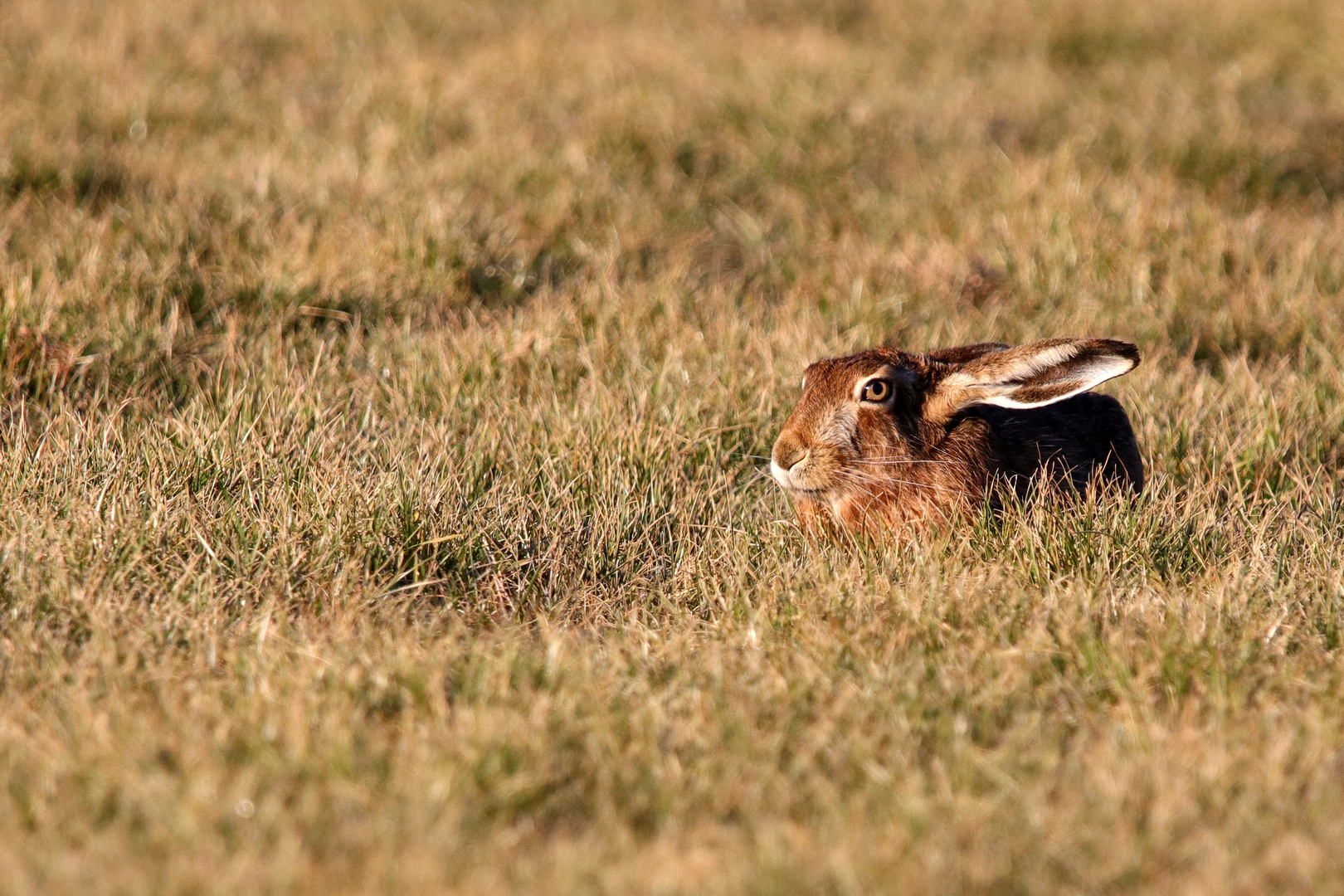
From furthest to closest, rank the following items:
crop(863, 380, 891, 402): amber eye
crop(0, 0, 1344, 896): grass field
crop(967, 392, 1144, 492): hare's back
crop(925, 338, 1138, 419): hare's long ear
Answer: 1. crop(967, 392, 1144, 492): hare's back
2. crop(863, 380, 891, 402): amber eye
3. crop(925, 338, 1138, 419): hare's long ear
4. crop(0, 0, 1344, 896): grass field

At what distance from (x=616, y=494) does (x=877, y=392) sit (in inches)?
31.3

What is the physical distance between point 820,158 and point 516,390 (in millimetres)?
3194

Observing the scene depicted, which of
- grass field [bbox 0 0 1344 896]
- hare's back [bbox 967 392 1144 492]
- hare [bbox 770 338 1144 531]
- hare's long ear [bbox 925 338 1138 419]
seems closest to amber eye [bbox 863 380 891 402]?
hare [bbox 770 338 1144 531]

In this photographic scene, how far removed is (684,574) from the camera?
3.81 m

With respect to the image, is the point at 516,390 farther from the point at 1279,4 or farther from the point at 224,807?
the point at 1279,4

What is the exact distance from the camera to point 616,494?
4.16 meters

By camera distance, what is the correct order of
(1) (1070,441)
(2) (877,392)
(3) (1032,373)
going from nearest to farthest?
(3) (1032,373) → (2) (877,392) → (1) (1070,441)

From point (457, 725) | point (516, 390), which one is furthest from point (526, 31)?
point (457, 725)

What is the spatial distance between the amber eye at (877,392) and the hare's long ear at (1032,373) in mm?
162

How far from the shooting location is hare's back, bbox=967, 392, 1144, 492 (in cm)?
427

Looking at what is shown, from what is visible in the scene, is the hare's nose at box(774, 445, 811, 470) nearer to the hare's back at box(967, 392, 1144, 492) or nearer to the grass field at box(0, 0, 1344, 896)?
the grass field at box(0, 0, 1344, 896)

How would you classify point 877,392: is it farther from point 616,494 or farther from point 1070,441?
point 616,494

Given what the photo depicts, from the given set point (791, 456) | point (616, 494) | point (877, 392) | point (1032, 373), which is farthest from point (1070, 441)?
point (616, 494)

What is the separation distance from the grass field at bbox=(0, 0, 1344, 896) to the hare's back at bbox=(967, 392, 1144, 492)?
0.28m
